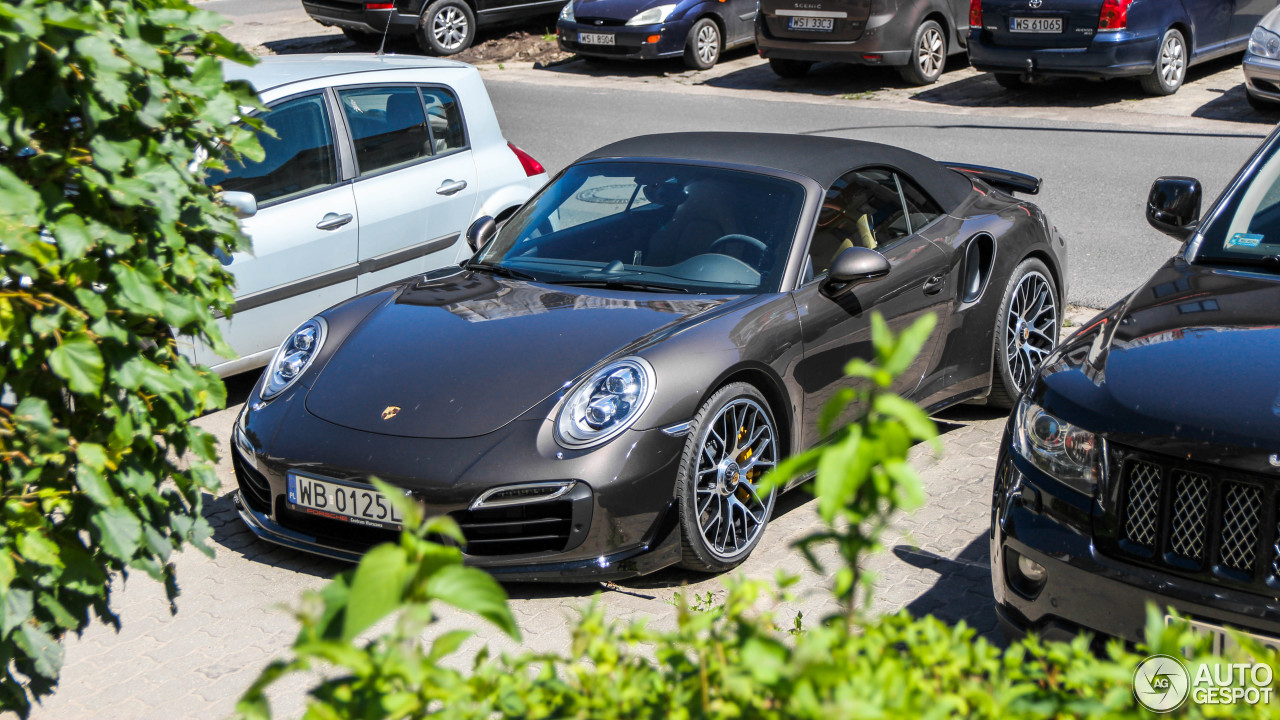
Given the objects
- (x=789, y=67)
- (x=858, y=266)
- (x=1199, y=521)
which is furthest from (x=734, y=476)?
(x=789, y=67)

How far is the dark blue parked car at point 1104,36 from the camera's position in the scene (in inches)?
513

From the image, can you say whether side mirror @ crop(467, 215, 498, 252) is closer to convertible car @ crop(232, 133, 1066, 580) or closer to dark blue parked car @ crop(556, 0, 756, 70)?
convertible car @ crop(232, 133, 1066, 580)

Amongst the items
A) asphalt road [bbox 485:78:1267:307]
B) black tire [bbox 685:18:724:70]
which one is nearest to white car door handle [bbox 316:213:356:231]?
asphalt road [bbox 485:78:1267:307]

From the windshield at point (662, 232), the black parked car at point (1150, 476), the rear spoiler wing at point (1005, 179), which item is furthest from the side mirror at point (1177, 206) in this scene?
the rear spoiler wing at point (1005, 179)

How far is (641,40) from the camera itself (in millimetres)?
16797

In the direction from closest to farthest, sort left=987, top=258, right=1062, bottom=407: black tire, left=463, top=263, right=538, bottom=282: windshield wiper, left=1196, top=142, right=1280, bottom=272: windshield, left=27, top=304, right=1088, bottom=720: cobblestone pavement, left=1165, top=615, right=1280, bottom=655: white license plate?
left=1165, top=615, right=1280, bottom=655: white license plate, left=27, top=304, right=1088, bottom=720: cobblestone pavement, left=1196, top=142, right=1280, bottom=272: windshield, left=463, top=263, right=538, bottom=282: windshield wiper, left=987, top=258, right=1062, bottom=407: black tire

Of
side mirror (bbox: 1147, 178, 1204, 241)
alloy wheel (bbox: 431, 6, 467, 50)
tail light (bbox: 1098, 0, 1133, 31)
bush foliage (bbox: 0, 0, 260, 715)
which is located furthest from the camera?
alloy wheel (bbox: 431, 6, 467, 50)

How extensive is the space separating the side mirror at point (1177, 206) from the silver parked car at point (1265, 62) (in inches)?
336

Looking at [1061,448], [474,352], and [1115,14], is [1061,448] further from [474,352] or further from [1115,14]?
[1115,14]

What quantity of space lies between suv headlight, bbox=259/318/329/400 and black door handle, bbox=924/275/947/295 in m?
2.54

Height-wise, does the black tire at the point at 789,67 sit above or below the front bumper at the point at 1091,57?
below

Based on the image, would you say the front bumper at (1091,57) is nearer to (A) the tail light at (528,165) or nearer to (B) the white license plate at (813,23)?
(B) the white license plate at (813,23)

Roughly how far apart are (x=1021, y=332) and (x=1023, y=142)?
21.5 feet

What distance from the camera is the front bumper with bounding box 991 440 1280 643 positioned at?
2945mm
